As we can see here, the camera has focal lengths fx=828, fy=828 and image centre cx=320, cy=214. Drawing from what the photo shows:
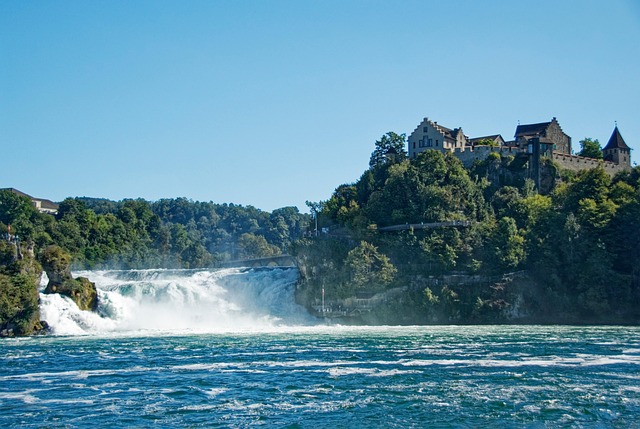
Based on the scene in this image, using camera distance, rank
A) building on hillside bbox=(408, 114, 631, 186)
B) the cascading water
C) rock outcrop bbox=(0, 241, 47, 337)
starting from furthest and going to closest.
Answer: building on hillside bbox=(408, 114, 631, 186)
the cascading water
rock outcrop bbox=(0, 241, 47, 337)

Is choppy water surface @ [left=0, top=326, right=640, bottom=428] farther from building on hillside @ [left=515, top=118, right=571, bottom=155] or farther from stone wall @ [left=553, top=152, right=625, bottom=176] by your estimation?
building on hillside @ [left=515, top=118, right=571, bottom=155]

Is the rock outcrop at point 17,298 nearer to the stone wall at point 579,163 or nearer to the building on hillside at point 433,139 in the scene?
the building on hillside at point 433,139

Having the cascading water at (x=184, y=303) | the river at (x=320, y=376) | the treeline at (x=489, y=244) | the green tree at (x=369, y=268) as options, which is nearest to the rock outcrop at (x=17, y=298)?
the cascading water at (x=184, y=303)

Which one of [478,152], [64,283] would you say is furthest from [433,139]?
[64,283]

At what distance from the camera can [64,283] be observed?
71.7 m

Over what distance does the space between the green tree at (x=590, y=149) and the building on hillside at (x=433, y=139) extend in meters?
15.6

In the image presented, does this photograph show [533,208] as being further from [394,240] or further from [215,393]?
[215,393]

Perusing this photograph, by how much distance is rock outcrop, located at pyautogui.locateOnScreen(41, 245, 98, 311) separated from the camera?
71250 mm

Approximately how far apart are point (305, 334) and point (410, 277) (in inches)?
721

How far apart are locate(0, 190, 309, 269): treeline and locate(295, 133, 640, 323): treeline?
11.3m

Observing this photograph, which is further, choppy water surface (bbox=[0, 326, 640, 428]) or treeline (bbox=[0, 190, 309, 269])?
treeline (bbox=[0, 190, 309, 269])

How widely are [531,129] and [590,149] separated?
9.23 meters

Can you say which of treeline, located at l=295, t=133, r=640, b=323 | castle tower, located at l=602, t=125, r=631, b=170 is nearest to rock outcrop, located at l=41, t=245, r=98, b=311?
treeline, located at l=295, t=133, r=640, b=323

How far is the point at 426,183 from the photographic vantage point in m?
86.4
